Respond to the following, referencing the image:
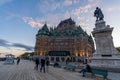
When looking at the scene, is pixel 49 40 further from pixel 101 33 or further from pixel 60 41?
pixel 101 33

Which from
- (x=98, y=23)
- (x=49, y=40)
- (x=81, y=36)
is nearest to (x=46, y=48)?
(x=49, y=40)

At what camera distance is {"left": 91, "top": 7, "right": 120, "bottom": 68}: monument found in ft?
63.1

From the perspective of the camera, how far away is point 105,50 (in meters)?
20.6

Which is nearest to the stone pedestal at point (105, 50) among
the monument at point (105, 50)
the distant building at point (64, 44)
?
the monument at point (105, 50)

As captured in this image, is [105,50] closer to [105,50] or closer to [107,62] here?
[105,50]

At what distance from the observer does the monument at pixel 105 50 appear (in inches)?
757

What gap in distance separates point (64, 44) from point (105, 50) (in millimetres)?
71074

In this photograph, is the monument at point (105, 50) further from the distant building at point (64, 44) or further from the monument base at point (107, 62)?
the distant building at point (64, 44)

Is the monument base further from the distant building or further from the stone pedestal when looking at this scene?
the distant building

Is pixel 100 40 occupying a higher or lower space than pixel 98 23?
lower

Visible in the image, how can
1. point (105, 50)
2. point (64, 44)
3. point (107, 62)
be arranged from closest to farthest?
point (107, 62)
point (105, 50)
point (64, 44)

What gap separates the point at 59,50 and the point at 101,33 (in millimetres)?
70749

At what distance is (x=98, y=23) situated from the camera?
77.3 ft

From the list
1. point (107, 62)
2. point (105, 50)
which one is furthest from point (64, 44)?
point (107, 62)
